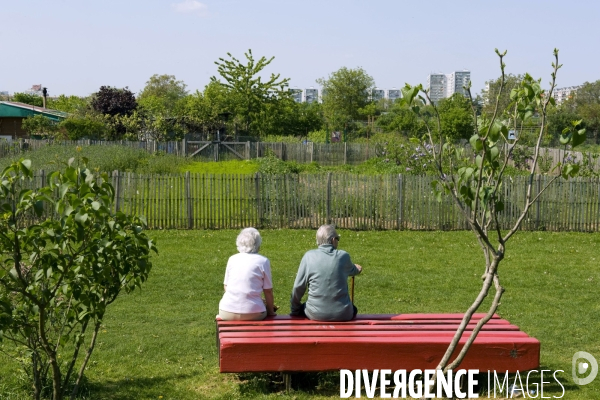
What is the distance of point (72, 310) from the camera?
4.91 m

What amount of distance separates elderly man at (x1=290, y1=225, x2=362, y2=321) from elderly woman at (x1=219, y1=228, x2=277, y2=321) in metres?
0.32

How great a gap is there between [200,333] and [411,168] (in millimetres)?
13584

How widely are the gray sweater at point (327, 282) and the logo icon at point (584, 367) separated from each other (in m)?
2.00

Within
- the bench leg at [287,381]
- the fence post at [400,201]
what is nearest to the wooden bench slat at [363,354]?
the bench leg at [287,381]

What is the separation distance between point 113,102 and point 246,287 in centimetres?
4621

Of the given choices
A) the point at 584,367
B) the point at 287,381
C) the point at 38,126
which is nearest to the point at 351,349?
the point at 287,381

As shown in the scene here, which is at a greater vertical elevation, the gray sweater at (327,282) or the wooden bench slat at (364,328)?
the gray sweater at (327,282)

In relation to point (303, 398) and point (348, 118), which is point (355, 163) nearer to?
point (348, 118)

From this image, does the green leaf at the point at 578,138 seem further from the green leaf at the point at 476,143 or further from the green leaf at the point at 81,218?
the green leaf at the point at 81,218

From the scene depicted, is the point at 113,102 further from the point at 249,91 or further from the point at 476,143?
the point at 476,143

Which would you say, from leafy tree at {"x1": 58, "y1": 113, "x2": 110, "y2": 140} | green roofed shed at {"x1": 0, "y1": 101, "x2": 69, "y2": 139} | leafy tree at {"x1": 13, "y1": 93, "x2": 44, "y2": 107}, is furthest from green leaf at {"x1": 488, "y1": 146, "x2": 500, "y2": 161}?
leafy tree at {"x1": 13, "y1": 93, "x2": 44, "y2": 107}

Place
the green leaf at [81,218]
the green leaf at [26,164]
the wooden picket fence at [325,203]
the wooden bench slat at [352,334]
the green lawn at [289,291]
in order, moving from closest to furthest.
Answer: the green leaf at [26,164], the green leaf at [81,218], the wooden bench slat at [352,334], the green lawn at [289,291], the wooden picket fence at [325,203]

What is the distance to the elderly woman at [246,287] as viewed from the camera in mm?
6289

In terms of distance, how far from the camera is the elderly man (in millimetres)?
6273
